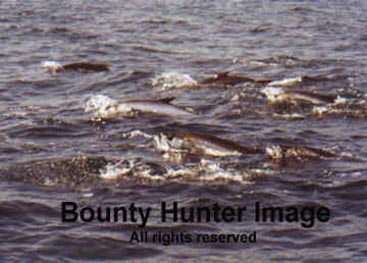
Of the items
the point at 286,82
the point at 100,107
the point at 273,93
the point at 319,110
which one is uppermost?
the point at 286,82

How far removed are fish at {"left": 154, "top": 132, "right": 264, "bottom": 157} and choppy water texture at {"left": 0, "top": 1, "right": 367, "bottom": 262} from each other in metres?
0.20

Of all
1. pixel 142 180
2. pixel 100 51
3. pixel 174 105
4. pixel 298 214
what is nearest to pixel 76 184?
pixel 142 180

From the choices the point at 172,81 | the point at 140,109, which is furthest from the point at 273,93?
the point at 140,109

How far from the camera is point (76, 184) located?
38.3ft

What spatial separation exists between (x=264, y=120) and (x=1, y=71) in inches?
308

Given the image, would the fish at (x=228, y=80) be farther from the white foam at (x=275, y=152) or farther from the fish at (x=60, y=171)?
→ the fish at (x=60, y=171)

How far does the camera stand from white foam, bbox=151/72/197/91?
18625 mm

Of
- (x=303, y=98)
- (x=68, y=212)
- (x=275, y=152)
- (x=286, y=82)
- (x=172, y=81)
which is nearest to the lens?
(x=68, y=212)

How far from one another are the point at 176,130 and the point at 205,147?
199cm

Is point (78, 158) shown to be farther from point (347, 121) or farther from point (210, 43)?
point (210, 43)

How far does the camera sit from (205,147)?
1282cm

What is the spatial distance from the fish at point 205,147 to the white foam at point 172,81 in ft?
17.8

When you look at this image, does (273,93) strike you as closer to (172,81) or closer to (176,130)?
(172,81)

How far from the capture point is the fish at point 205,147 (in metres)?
12.8
